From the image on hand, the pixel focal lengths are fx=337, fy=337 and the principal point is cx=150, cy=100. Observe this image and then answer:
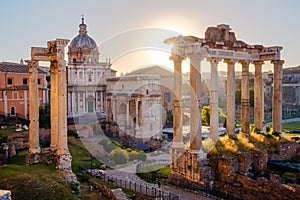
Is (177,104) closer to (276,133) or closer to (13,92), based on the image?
(276,133)

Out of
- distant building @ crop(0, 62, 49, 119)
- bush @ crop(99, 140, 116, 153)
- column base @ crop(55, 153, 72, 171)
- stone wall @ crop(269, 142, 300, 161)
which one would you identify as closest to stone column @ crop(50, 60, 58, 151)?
column base @ crop(55, 153, 72, 171)

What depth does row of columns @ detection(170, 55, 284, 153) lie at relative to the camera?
15219 millimetres

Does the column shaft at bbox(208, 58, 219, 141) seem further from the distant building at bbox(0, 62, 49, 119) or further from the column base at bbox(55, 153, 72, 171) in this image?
the distant building at bbox(0, 62, 49, 119)

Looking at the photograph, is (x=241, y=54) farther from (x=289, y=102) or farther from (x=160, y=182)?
(x=289, y=102)

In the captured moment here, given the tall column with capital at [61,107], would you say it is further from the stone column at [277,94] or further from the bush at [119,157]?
the stone column at [277,94]

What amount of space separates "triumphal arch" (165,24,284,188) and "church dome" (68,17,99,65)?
2896 centimetres

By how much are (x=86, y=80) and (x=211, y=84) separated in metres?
28.8

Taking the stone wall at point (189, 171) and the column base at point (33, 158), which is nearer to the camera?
the stone wall at point (189, 171)

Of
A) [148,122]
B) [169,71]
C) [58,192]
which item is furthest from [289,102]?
→ [58,192]

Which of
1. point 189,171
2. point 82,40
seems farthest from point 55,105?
point 82,40

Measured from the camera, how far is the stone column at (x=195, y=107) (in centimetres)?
1512

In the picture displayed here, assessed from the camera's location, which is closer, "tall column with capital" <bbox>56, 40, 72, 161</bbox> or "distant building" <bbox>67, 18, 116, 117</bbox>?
"tall column with capital" <bbox>56, 40, 72, 161</bbox>

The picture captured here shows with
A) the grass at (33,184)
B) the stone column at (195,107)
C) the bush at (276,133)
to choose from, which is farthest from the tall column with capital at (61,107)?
the bush at (276,133)

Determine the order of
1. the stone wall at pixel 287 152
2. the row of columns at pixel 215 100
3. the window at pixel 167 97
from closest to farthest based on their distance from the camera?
1. the row of columns at pixel 215 100
2. the stone wall at pixel 287 152
3. the window at pixel 167 97
